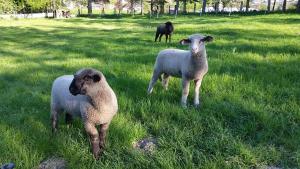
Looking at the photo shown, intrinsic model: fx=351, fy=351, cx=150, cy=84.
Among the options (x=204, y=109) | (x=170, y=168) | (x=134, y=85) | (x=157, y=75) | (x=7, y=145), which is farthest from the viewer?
(x=134, y=85)

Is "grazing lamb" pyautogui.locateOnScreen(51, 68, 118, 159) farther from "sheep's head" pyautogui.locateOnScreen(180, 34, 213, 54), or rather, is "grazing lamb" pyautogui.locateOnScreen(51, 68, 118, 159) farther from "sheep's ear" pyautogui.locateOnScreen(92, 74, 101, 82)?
"sheep's head" pyautogui.locateOnScreen(180, 34, 213, 54)

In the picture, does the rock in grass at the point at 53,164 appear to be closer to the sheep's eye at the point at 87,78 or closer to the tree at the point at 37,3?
the sheep's eye at the point at 87,78

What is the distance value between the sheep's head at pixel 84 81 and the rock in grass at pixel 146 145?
1112 mm

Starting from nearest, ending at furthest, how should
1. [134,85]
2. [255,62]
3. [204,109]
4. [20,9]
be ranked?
[204,109], [134,85], [255,62], [20,9]

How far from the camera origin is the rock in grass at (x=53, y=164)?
4.51 meters

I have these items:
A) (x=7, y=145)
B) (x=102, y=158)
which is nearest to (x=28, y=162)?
(x=7, y=145)

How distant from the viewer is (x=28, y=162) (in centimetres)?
452

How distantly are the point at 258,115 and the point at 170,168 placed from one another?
2084 millimetres

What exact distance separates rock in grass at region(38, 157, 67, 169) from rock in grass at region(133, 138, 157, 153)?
101 cm

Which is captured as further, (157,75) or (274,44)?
(274,44)

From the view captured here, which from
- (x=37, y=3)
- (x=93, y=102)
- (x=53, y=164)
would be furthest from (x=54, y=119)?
(x=37, y=3)

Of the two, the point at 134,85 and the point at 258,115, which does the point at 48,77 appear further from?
the point at 258,115

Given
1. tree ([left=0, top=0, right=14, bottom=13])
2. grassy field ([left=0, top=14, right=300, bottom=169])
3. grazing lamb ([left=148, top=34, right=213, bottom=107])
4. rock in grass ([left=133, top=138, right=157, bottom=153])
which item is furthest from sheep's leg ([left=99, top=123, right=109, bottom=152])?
tree ([left=0, top=0, right=14, bottom=13])

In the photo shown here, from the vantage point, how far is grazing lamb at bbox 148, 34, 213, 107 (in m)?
6.14
